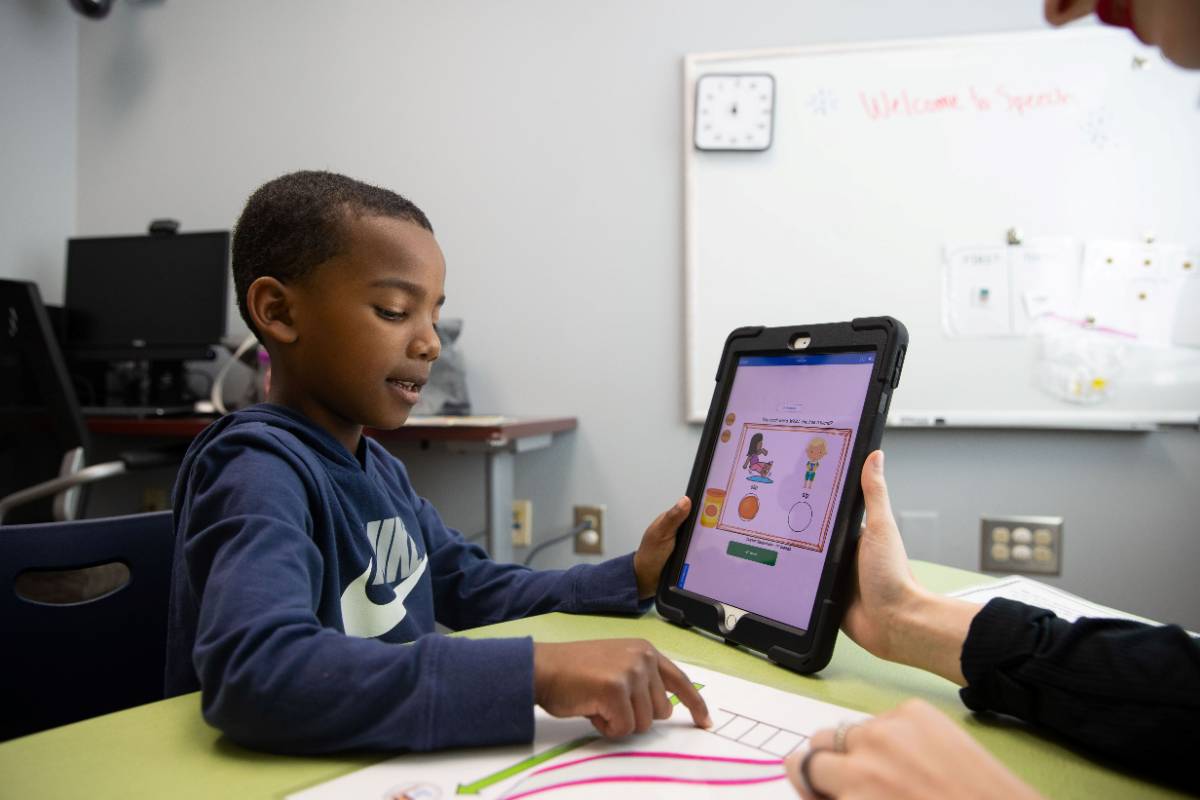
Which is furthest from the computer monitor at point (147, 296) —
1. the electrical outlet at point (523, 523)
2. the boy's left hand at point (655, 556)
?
the boy's left hand at point (655, 556)

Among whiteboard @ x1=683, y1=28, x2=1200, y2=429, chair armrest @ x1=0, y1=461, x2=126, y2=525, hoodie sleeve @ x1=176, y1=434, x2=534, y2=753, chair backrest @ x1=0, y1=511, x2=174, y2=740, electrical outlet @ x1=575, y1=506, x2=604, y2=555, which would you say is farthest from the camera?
electrical outlet @ x1=575, y1=506, x2=604, y2=555

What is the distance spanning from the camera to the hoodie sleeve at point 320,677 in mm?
432

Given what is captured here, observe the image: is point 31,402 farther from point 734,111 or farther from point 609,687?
point 609,687

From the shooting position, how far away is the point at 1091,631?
0.48 meters

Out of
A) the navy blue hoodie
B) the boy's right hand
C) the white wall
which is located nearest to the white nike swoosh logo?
the navy blue hoodie

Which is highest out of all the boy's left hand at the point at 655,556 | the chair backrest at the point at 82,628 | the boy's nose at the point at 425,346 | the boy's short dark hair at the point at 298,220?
the boy's short dark hair at the point at 298,220

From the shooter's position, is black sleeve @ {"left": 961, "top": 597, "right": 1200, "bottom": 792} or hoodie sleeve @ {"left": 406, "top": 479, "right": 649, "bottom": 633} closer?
black sleeve @ {"left": 961, "top": 597, "right": 1200, "bottom": 792}

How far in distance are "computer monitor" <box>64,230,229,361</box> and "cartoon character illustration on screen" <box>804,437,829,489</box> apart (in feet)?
6.56

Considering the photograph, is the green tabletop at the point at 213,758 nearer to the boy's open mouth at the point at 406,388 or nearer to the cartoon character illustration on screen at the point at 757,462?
the cartoon character illustration on screen at the point at 757,462

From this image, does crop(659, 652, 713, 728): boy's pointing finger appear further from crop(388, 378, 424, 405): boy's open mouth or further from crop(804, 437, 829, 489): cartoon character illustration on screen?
crop(388, 378, 424, 405): boy's open mouth

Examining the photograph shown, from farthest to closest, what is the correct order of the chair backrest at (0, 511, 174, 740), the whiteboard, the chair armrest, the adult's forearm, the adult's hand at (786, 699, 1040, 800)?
the whiteboard, the chair armrest, the chair backrest at (0, 511, 174, 740), the adult's forearm, the adult's hand at (786, 699, 1040, 800)

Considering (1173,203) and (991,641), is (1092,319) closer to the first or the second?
(1173,203)

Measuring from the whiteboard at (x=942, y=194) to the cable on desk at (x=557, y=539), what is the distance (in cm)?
45

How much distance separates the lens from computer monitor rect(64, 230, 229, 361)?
7.29 feet
